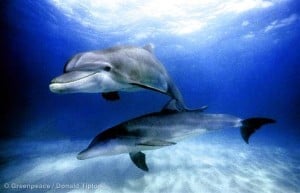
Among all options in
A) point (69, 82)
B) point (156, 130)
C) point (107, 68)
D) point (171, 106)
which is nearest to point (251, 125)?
point (171, 106)

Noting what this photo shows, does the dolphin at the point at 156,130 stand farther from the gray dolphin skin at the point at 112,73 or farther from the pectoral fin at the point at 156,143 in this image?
the gray dolphin skin at the point at 112,73

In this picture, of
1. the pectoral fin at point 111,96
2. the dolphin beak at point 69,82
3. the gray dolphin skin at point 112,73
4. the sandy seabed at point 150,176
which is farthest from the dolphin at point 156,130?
the sandy seabed at point 150,176

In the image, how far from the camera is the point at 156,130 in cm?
481

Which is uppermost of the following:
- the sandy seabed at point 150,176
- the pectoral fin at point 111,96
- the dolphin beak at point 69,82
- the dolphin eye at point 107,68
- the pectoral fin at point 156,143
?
the dolphin eye at point 107,68

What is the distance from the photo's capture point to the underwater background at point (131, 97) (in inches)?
294

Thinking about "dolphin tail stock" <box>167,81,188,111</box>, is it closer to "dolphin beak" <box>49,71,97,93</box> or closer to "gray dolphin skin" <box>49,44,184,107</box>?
"gray dolphin skin" <box>49,44,184,107</box>

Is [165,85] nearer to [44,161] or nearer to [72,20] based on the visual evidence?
[44,161]

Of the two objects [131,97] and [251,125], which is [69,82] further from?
[131,97]

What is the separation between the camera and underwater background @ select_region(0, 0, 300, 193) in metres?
7.46

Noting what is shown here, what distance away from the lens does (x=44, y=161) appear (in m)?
9.49

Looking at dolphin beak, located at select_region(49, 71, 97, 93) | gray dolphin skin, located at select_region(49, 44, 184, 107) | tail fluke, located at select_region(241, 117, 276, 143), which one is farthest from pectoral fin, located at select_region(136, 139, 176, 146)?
tail fluke, located at select_region(241, 117, 276, 143)

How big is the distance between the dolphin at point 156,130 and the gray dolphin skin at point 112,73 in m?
0.56

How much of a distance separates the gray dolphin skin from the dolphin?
1.82 feet

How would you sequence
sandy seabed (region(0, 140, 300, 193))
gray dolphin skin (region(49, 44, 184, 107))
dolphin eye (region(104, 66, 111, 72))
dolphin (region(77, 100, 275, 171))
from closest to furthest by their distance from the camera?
gray dolphin skin (region(49, 44, 184, 107)) < dolphin eye (region(104, 66, 111, 72)) < dolphin (region(77, 100, 275, 171)) < sandy seabed (region(0, 140, 300, 193))
